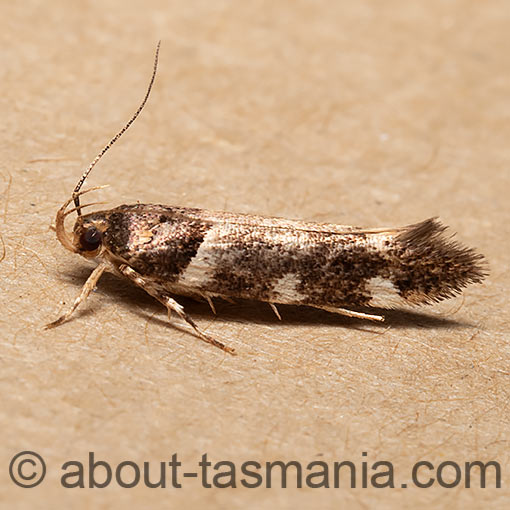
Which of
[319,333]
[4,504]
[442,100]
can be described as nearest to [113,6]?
[442,100]

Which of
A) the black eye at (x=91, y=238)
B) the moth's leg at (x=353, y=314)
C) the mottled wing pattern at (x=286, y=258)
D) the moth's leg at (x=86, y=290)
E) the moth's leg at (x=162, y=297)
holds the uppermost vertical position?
the mottled wing pattern at (x=286, y=258)

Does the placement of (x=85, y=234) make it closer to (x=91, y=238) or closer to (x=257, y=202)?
(x=91, y=238)

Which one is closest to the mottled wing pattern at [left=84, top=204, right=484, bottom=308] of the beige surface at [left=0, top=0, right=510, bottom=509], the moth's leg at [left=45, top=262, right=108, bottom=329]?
the moth's leg at [left=45, top=262, right=108, bottom=329]

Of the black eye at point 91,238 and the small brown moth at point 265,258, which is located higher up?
the small brown moth at point 265,258

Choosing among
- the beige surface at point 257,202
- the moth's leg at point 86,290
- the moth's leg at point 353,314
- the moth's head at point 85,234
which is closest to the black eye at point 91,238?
the moth's head at point 85,234

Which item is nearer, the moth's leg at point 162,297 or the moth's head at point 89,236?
the moth's leg at point 162,297

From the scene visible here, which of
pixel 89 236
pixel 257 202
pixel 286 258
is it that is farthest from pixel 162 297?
pixel 257 202

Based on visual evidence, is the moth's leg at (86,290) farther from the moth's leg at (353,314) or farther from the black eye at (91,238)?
the moth's leg at (353,314)

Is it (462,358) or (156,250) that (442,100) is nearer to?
(462,358)
